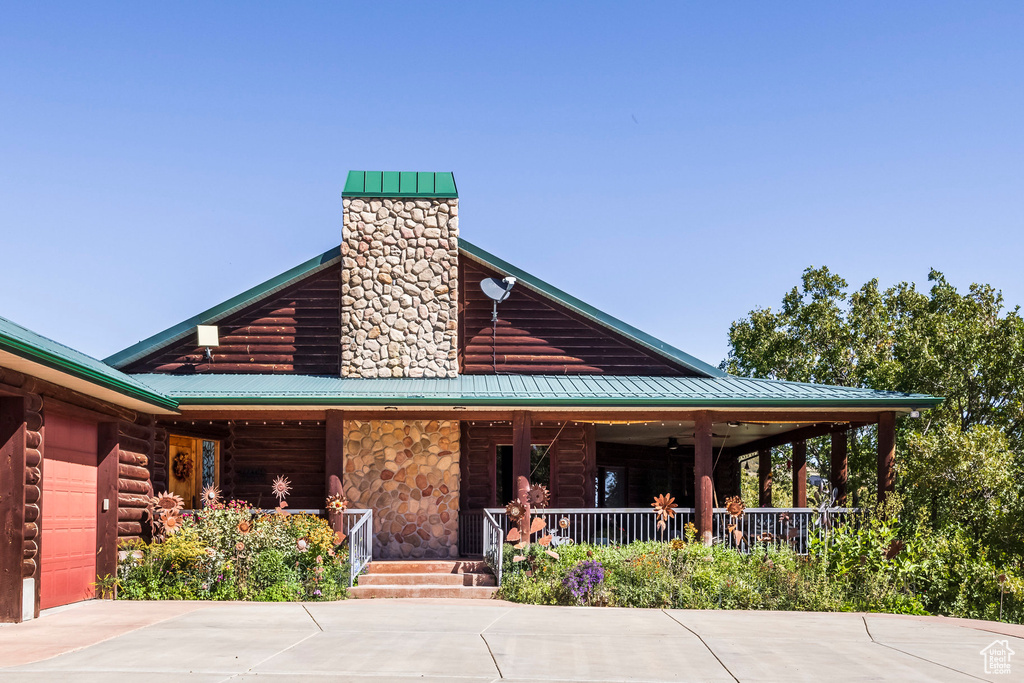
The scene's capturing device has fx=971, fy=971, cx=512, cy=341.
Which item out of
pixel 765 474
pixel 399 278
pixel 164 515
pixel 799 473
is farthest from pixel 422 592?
pixel 765 474

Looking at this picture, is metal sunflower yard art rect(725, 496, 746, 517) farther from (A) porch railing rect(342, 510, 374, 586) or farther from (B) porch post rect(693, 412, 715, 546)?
(A) porch railing rect(342, 510, 374, 586)

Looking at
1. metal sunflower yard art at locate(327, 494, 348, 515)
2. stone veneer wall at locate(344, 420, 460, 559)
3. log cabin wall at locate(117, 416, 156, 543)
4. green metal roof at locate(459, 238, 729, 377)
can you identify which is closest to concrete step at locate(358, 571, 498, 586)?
metal sunflower yard art at locate(327, 494, 348, 515)

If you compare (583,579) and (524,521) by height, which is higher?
(524,521)

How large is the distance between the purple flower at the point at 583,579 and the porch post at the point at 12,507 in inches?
263

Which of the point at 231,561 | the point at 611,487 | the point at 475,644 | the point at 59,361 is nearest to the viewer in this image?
the point at 475,644

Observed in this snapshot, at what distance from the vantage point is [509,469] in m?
19.4

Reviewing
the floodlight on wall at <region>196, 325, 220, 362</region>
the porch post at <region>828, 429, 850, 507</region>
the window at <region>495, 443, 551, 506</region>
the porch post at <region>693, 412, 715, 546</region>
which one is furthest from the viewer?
the window at <region>495, 443, 551, 506</region>

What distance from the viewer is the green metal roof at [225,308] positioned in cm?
1691

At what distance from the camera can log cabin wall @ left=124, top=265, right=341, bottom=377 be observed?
56.0ft

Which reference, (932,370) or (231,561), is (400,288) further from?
(932,370)

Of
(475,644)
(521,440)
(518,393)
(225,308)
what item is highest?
(225,308)

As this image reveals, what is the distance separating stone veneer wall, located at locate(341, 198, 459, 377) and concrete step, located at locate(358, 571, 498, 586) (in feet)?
11.9

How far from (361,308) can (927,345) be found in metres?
11.7

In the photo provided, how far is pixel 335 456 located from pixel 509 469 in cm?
495
